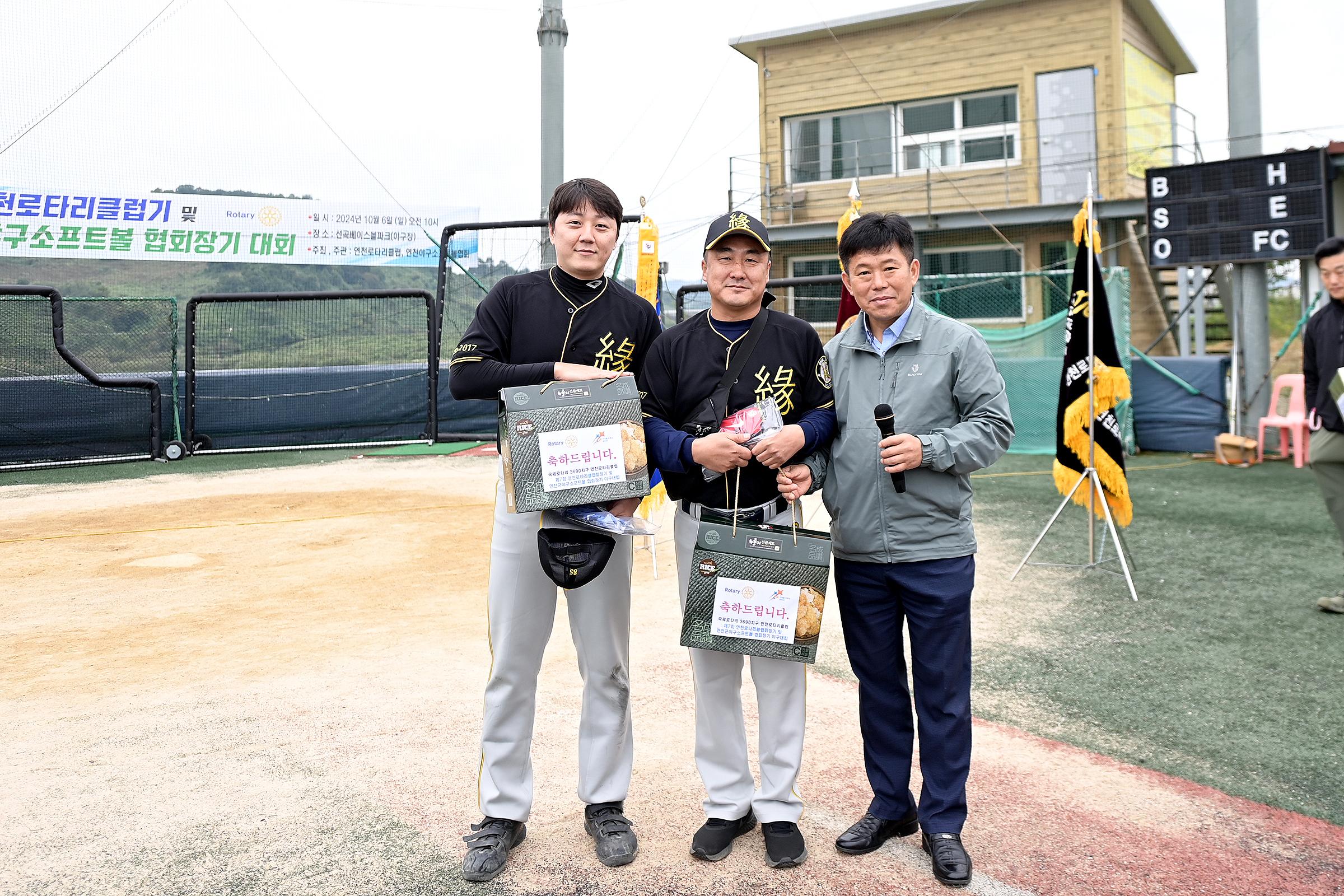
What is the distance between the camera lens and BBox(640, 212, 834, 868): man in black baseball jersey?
2857mm

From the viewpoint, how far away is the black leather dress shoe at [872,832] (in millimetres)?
2891

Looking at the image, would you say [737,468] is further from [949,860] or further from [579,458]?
[949,860]

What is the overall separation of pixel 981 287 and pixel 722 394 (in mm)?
15885

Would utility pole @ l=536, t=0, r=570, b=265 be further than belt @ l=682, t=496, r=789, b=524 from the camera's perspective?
Yes

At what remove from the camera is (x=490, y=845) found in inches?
111

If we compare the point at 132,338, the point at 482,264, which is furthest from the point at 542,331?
the point at 132,338

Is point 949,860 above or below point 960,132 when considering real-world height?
below

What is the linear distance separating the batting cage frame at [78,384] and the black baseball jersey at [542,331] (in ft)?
36.5

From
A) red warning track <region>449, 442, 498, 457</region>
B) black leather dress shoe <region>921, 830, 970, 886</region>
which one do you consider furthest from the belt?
red warning track <region>449, 442, 498, 457</region>

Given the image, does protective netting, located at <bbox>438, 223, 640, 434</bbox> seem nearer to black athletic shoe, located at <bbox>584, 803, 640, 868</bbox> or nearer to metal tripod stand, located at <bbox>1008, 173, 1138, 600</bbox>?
metal tripod stand, located at <bbox>1008, 173, 1138, 600</bbox>

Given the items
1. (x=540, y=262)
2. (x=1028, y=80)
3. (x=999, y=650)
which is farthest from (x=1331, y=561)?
(x=1028, y=80)

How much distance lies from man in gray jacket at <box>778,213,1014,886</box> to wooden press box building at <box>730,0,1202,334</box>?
15.1 m

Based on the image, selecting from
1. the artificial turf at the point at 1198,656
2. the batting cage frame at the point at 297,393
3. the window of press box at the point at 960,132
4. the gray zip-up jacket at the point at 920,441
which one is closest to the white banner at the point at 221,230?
the batting cage frame at the point at 297,393

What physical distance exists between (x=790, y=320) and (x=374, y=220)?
1428 cm
